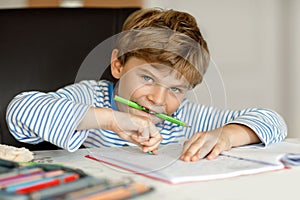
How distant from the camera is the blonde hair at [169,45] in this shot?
2.69 feet

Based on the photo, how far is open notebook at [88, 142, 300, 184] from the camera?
615 millimetres

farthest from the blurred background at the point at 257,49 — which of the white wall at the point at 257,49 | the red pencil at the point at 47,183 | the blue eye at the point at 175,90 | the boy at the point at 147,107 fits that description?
the red pencil at the point at 47,183

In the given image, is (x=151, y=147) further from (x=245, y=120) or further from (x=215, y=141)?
(x=245, y=120)

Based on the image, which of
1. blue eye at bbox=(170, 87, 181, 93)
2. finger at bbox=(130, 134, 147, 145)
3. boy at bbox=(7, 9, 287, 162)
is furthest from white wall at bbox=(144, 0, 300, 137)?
finger at bbox=(130, 134, 147, 145)

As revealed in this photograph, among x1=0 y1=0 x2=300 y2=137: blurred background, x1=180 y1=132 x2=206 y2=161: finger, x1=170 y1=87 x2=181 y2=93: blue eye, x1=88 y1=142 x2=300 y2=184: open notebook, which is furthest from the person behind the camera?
x1=0 y1=0 x2=300 y2=137: blurred background

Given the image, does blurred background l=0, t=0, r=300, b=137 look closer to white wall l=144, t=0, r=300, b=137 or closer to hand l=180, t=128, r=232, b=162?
white wall l=144, t=0, r=300, b=137

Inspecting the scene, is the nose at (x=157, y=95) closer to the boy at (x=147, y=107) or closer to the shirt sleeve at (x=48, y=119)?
the boy at (x=147, y=107)

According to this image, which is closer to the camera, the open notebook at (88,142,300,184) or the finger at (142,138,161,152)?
the open notebook at (88,142,300,184)

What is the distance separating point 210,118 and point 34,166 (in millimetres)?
625

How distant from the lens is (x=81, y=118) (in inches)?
31.7

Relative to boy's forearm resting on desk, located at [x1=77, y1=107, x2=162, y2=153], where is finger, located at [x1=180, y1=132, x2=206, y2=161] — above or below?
below

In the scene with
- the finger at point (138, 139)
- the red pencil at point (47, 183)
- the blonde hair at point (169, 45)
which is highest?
the blonde hair at point (169, 45)

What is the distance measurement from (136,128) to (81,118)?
102 mm

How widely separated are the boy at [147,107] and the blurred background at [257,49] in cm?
137
